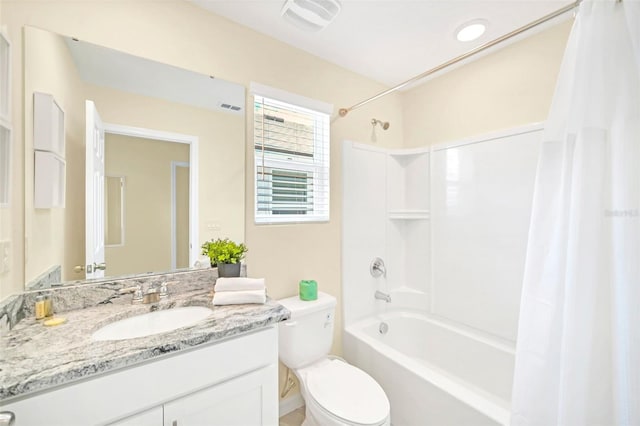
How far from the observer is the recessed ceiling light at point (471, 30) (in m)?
1.65

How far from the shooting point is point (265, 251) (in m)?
1.74

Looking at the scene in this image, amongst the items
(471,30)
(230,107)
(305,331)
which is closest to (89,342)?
(305,331)

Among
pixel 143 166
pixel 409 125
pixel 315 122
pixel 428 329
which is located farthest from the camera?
pixel 409 125

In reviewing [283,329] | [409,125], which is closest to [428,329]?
[283,329]

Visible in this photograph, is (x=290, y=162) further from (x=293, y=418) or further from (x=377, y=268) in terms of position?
(x=293, y=418)

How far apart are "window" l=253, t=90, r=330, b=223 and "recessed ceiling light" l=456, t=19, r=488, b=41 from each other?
1.00 m

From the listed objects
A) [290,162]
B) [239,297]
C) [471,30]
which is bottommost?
[239,297]

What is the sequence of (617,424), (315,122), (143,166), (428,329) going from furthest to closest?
1. (428,329)
2. (315,122)
3. (143,166)
4. (617,424)

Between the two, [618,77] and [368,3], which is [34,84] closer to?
[368,3]

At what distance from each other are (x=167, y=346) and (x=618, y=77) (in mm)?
1664

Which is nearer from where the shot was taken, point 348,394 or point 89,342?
point 89,342

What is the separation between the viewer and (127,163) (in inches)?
52.1

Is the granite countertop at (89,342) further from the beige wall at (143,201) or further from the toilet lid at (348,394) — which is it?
the toilet lid at (348,394)

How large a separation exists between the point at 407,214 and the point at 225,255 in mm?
1602
